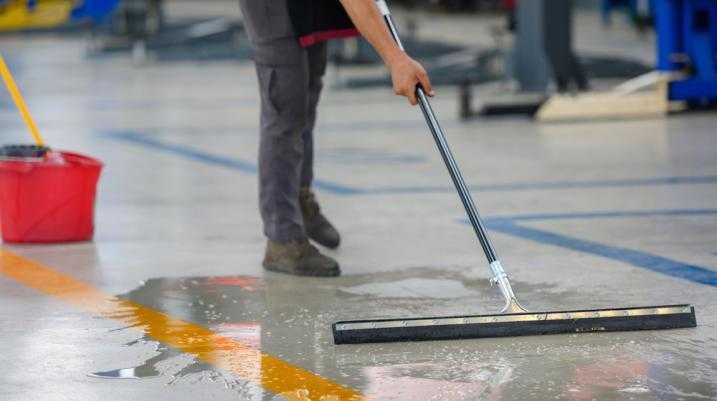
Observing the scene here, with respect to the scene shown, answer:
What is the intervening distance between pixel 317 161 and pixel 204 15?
18.7 meters

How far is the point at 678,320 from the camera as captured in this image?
13.8 ft

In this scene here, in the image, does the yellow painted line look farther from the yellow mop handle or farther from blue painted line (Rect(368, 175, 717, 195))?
blue painted line (Rect(368, 175, 717, 195))

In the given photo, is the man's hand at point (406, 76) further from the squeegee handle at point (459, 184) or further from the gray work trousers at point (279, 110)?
the gray work trousers at point (279, 110)

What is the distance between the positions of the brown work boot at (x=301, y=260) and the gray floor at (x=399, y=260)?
2.7 inches

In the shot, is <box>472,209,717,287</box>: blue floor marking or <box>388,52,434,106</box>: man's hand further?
<box>472,209,717,287</box>: blue floor marking

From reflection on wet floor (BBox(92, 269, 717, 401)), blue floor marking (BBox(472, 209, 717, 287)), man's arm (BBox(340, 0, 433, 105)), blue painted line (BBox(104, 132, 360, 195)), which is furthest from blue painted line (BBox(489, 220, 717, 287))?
blue painted line (BBox(104, 132, 360, 195))

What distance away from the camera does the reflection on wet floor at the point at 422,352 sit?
143 inches

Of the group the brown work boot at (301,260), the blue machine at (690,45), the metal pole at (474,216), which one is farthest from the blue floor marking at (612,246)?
the blue machine at (690,45)

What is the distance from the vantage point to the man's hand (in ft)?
15.0

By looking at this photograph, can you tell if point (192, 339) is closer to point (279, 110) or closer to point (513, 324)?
point (513, 324)

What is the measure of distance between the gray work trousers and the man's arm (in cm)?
43

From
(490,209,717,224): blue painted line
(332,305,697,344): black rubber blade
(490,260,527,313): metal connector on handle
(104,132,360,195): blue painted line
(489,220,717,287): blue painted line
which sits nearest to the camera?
(332,305,697,344): black rubber blade

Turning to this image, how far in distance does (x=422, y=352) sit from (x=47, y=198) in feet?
7.61

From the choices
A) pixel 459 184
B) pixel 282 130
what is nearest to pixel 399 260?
pixel 282 130
